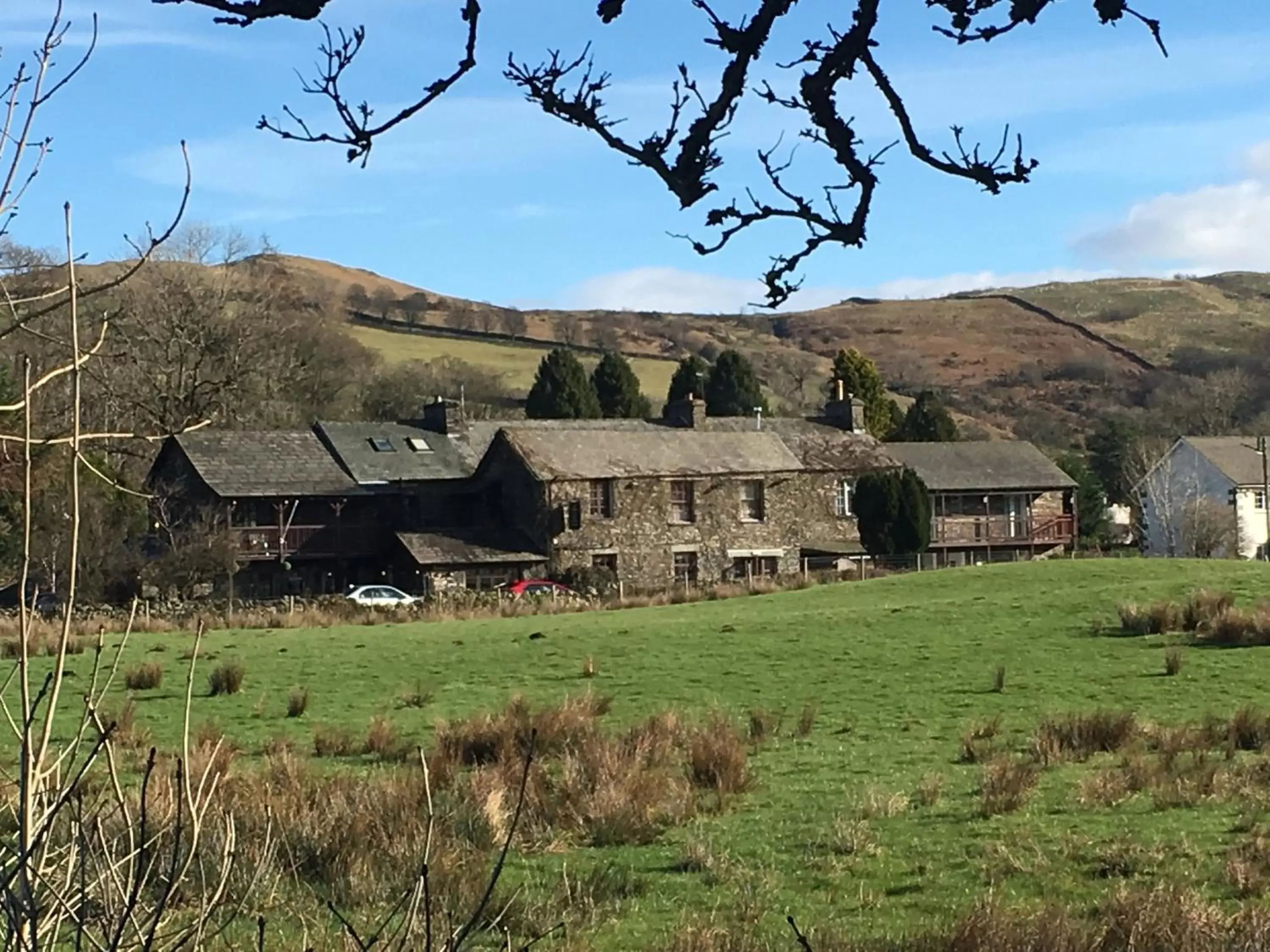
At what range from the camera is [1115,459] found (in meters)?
84.6

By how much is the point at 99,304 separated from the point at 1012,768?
28.6ft

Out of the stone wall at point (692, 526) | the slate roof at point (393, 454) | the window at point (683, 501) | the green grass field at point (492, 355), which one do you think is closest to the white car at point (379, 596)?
the stone wall at point (692, 526)

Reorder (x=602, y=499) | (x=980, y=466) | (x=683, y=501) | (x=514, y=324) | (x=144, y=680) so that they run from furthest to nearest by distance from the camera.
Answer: (x=514, y=324) < (x=980, y=466) < (x=683, y=501) < (x=602, y=499) < (x=144, y=680)

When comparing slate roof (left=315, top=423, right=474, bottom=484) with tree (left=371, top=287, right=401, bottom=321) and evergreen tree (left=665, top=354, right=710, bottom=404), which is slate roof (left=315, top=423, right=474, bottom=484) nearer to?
evergreen tree (left=665, top=354, right=710, bottom=404)

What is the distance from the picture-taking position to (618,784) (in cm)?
1280

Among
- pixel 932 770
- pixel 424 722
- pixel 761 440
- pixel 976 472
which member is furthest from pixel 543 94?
pixel 976 472

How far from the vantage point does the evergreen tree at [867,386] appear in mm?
78812

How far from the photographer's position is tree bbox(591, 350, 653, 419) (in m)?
83.2

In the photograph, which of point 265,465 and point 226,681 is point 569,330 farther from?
point 226,681

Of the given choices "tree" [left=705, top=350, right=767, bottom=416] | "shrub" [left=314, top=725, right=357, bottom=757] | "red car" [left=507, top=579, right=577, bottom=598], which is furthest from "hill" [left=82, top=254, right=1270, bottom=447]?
"shrub" [left=314, top=725, right=357, bottom=757]

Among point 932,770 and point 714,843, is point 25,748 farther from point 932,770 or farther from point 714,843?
point 932,770

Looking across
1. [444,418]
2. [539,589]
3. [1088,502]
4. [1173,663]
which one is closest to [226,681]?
[1173,663]

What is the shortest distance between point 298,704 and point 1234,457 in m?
64.0

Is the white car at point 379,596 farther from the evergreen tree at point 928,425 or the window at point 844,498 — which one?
the evergreen tree at point 928,425
